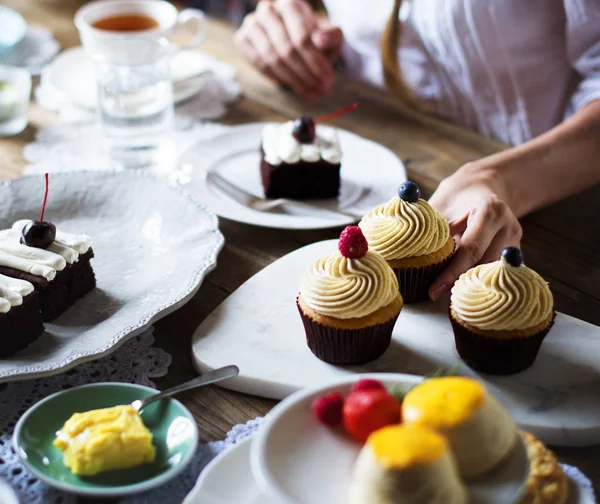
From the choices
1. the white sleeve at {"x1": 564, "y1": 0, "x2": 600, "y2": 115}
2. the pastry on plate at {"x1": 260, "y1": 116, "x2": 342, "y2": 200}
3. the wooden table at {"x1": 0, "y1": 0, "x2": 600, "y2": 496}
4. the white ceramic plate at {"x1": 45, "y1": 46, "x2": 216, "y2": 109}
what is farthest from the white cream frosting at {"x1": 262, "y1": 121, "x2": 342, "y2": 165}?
the white sleeve at {"x1": 564, "y1": 0, "x2": 600, "y2": 115}

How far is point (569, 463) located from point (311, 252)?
0.64 m

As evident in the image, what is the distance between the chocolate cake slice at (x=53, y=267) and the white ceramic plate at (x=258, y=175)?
1.13ft

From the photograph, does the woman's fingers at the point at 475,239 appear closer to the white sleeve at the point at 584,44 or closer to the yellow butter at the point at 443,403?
the yellow butter at the point at 443,403

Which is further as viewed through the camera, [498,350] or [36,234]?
[36,234]

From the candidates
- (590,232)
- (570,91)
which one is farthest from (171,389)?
(570,91)

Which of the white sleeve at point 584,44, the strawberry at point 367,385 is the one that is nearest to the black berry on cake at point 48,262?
the strawberry at point 367,385

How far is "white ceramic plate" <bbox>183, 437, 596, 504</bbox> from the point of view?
3.33 feet

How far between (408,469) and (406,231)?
628mm

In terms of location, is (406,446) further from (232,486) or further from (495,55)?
(495,55)

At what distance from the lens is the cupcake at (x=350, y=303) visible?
1.27 metres

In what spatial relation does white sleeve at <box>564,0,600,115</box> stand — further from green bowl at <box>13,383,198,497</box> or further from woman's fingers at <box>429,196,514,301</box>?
green bowl at <box>13,383,198,497</box>

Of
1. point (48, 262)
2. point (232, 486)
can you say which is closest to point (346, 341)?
point (232, 486)

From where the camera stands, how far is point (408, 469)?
85 centimetres

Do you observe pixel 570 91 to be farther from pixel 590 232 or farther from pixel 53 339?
pixel 53 339
